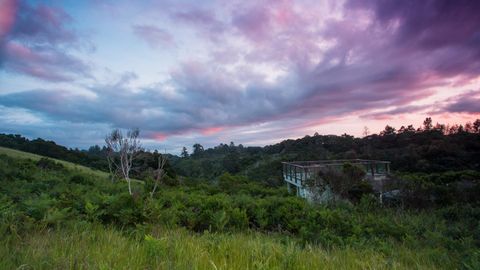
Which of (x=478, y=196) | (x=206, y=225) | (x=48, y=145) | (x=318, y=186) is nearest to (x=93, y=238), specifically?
(x=206, y=225)

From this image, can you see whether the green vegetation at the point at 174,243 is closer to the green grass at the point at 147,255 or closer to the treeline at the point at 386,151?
the green grass at the point at 147,255

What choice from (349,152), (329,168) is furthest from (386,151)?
(329,168)

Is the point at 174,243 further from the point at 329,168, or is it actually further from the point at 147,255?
the point at 329,168

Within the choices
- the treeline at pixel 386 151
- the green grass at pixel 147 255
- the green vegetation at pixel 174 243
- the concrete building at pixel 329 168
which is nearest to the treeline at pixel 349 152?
the treeline at pixel 386 151

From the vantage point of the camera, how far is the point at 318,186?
1527 cm

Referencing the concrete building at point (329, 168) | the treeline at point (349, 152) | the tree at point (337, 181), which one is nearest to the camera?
the tree at point (337, 181)

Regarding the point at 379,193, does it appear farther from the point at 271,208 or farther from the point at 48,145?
the point at 48,145

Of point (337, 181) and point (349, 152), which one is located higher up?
point (349, 152)

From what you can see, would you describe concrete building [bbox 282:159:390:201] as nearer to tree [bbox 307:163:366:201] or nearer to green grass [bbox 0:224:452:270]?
tree [bbox 307:163:366:201]

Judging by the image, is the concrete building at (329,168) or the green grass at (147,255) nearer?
the green grass at (147,255)

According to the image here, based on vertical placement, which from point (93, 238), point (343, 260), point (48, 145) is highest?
point (48, 145)

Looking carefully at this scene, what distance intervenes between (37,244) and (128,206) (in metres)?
2.03

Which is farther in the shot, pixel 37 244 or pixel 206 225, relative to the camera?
pixel 206 225

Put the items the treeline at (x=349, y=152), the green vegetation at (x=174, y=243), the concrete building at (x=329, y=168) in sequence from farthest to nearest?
the treeline at (x=349, y=152) → the concrete building at (x=329, y=168) → the green vegetation at (x=174, y=243)
